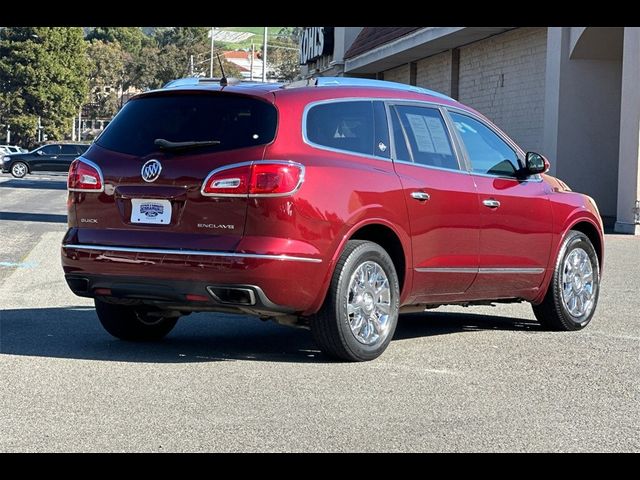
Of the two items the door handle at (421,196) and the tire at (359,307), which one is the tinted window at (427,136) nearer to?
the door handle at (421,196)

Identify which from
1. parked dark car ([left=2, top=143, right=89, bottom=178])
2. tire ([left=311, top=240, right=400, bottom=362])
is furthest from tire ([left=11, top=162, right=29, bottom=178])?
tire ([left=311, top=240, right=400, bottom=362])

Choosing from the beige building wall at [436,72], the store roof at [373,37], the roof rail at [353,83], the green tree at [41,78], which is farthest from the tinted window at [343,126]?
the green tree at [41,78]

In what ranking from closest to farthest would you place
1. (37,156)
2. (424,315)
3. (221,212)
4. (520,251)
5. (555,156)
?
(221,212) < (520,251) < (424,315) < (555,156) < (37,156)

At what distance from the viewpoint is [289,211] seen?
6.96 meters

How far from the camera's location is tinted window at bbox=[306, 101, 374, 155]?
742 cm

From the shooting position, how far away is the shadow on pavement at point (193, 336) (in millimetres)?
7754

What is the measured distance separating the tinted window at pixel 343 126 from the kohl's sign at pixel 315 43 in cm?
4036

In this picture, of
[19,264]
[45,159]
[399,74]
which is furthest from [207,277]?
[45,159]

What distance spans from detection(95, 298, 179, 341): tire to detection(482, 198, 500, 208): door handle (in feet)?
8.13

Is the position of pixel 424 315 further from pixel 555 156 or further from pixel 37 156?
pixel 37 156

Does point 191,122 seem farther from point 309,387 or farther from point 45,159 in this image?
point 45,159
